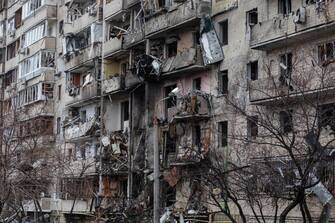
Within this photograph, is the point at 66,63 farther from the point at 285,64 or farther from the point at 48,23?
the point at 285,64

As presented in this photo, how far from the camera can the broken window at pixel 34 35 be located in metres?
56.3

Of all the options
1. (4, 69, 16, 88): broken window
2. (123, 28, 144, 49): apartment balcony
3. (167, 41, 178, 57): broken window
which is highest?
(4, 69, 16, 88): broken window

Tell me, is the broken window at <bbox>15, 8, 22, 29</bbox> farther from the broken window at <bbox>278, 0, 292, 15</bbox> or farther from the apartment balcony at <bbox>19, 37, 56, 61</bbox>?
the broken window at <bbox>278, 0, 292, 15</bbox>

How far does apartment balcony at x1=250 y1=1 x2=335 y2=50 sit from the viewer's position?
27.7 m

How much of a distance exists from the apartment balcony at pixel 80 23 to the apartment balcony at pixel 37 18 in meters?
3.20

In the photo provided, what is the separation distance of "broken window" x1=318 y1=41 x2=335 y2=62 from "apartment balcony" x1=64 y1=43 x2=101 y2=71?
21086 millimetres

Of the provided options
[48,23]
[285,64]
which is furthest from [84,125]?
[285,64]

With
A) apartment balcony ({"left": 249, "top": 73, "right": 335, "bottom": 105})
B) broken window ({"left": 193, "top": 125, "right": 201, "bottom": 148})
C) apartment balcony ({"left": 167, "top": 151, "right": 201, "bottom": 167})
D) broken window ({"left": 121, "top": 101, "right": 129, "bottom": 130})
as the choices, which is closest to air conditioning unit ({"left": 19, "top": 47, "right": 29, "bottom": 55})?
broken window ({"left": 121, "top": 101, "right": 129, "bottom": 130})

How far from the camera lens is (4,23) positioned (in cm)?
6738

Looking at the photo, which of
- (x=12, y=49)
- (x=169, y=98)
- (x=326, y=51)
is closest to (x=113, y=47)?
(x=169, y=98)

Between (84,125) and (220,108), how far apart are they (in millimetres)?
15545

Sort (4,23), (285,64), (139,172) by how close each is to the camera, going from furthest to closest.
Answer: (4,23)
(139,172)
(285,64)

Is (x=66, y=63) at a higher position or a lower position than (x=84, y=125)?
higher

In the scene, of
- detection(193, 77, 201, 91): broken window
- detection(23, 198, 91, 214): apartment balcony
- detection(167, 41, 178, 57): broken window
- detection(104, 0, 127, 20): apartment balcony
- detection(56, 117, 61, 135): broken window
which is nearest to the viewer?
detection(193, 77, 201, 91): broken window
